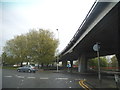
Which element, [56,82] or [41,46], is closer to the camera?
[56,82]

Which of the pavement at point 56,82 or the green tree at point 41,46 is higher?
the green tree at point 41,46

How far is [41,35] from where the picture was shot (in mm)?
50812

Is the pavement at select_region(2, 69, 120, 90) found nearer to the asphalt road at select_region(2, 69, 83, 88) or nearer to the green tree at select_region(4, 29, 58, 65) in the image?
the asphalt road at select_region(2, 69, 83, 88)

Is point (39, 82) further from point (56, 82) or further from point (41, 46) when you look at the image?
point (41, 46)

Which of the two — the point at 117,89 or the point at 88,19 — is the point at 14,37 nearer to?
the point at 88,19

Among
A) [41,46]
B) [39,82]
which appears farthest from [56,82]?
[41,46]

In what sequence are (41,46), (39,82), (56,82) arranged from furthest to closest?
(41,46) → (56,82) → (39,82)

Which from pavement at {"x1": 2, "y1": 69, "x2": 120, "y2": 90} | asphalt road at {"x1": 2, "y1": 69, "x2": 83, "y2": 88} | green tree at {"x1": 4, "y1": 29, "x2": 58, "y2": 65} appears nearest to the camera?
pavement at {"x1": 2, "y1": 69, "x2": 120, "y2": 90}

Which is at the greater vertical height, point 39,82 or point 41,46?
point 41,46

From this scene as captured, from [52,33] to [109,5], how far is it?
41.1 meters

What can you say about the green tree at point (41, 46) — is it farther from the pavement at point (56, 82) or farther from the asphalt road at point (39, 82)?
the asphalt road at point (39, 82)

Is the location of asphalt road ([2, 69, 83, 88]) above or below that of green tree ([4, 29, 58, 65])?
below

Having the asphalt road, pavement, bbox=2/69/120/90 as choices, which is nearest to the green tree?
pavement, bbox=2/69/120/90

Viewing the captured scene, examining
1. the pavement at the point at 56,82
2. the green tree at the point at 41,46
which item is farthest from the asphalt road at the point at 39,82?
the green tree at the point at 41,46
